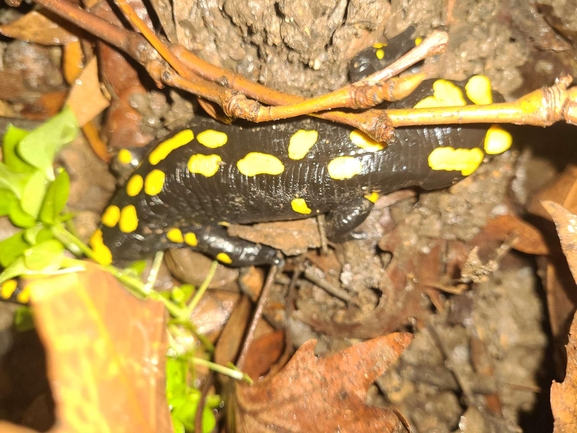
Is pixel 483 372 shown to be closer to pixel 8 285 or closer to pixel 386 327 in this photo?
pixel 386 327

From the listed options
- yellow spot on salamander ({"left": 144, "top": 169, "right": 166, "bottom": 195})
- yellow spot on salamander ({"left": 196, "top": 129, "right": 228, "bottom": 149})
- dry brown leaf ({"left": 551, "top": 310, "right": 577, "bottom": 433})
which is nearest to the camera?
dry brown leaf ({"left": 551, "top": 310, "right": 577, "bottom": 433})

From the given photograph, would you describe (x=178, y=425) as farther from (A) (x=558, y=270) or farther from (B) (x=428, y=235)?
(A) (x=558, y=270)

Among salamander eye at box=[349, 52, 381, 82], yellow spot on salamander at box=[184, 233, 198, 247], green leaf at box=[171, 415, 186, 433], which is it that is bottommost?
green leaf at box=[171, 415, 186, 433]

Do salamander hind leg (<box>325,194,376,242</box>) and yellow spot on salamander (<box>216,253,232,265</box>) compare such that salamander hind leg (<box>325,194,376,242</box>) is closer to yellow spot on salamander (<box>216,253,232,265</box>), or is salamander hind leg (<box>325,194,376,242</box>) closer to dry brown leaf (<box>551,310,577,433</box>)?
yellow spot on salamander (<box>216,253,232,265</box>)

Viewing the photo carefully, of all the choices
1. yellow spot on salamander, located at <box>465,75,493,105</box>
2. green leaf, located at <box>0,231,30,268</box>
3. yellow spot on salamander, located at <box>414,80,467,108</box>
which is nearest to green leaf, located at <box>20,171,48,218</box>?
green leaf, located at <box>0,231,30,268</box>

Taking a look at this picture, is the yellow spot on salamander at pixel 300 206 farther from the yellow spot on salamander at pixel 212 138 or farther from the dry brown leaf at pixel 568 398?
the dry brown leaf at pixel 568 398

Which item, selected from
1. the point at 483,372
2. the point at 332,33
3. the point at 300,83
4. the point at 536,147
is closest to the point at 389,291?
the point at 483,372

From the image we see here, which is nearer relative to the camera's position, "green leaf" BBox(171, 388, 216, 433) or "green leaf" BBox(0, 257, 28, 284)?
"green leaf" BBox(0, 257, 28, 284)
